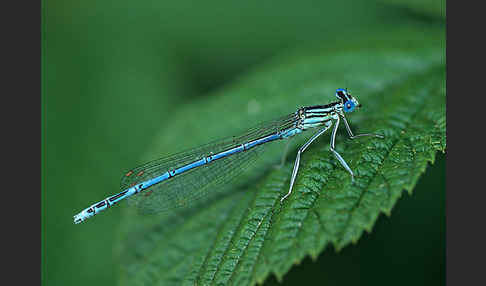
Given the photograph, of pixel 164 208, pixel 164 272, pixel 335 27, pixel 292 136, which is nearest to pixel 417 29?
pixel 335 27

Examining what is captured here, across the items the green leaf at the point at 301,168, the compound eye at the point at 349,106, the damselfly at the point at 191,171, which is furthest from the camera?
the damselfly at the point at 191,171

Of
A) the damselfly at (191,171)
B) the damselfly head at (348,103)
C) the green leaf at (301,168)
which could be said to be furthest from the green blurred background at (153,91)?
the damselfly head at (348,103)

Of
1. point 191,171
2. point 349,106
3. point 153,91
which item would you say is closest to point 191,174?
point 191,171

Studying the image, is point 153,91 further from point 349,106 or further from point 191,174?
point 349,106

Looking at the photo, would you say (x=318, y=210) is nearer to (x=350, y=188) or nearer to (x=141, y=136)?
(x=350, y=188)

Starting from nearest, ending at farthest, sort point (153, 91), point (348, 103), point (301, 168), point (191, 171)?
point (301, 168) → point (348, 103) → point (191, 171) → point (153, 91)

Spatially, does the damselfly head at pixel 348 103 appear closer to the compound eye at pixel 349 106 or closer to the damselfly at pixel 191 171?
the compound eye at pixel 349 106

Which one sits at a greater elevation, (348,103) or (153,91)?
(153,91)
